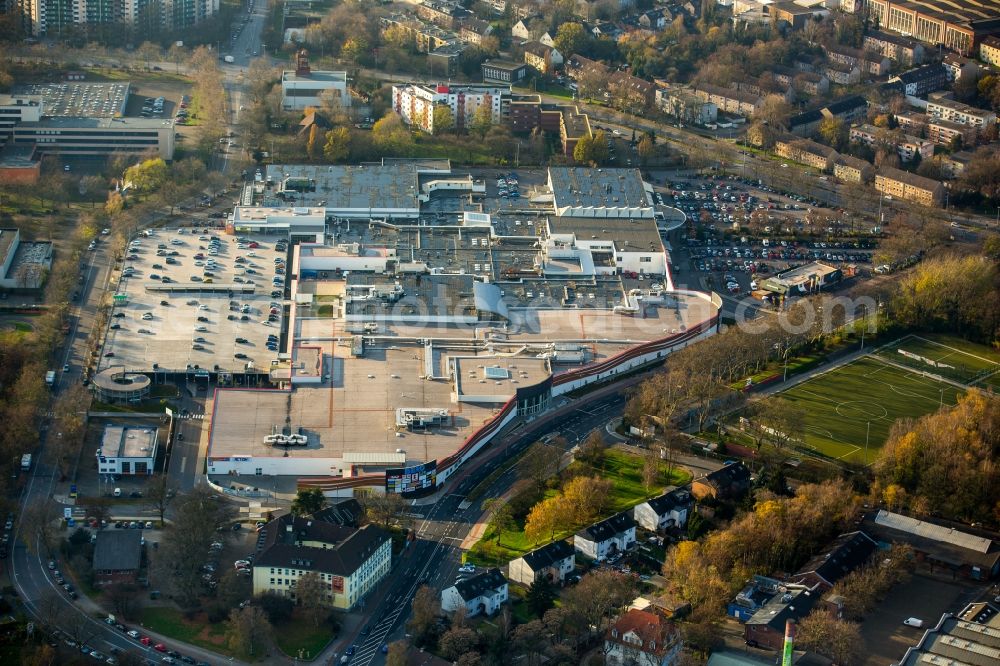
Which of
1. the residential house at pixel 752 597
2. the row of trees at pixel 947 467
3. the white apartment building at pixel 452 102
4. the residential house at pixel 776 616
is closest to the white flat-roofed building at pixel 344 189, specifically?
the white apartment building at pixel 452 102

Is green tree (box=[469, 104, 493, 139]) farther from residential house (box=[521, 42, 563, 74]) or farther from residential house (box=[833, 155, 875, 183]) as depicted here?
residential house (box=[833, 155, 875, 183])

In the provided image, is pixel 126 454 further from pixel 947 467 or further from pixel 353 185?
pixel 947 467

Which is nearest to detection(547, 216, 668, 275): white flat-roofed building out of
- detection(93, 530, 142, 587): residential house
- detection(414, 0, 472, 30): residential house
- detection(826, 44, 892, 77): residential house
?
detection(93, 530, 142, 587): residential house

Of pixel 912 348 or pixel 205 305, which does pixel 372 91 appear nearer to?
pixel 205 305

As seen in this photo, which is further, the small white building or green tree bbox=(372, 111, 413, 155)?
the small white building

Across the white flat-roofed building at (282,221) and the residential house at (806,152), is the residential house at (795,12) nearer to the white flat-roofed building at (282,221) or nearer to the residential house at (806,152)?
the residential house at (806,152)

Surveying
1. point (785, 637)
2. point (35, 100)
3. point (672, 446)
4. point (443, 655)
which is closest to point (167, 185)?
point (35, 100)

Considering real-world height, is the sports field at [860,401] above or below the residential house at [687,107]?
below
